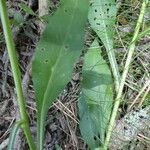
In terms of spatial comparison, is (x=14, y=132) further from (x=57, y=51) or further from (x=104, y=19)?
(x=104, y=19)

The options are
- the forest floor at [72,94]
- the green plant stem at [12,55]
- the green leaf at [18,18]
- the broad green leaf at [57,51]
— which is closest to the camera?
the green plant stem at [12,55]

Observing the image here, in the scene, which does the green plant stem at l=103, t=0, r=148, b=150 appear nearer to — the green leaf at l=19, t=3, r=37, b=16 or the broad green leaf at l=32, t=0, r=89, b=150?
the broad green leaf at l=32, t=0, r=89, b=150

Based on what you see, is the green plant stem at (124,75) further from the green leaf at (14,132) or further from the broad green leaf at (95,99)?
the green leaf at (14,132)

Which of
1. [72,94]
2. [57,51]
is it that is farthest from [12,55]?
[72,94]

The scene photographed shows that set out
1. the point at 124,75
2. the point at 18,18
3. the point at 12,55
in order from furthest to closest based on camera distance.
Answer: the point at 18,18 < the point at 124,75 < the point at 12,55

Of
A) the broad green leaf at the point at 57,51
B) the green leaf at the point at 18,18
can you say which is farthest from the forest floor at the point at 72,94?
the broad green leaf at the point at 57,51

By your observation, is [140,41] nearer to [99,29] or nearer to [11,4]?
[99,29]

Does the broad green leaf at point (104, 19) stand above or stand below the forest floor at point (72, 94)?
above
